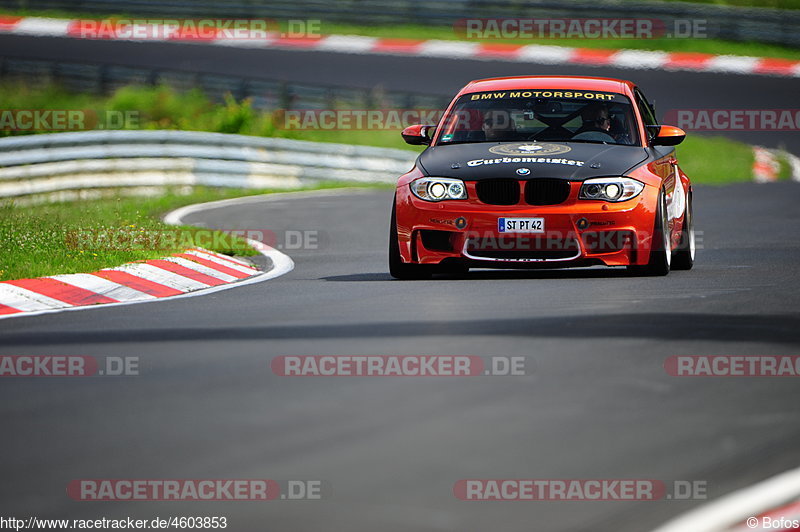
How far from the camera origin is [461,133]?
37.2ft

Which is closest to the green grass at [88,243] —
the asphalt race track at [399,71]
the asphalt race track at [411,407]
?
the asphalt race track at [411,407]

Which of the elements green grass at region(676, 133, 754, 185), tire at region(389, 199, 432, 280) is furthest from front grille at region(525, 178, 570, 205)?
green grass at region(676, 133, 754, 185)

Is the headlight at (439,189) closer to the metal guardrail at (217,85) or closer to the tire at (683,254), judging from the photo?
the tire at (683,254)

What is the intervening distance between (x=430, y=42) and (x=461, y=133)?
1918cm

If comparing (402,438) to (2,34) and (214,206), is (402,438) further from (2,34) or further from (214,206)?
(2,34)

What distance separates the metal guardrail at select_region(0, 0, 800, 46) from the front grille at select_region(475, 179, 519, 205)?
19.3 meters

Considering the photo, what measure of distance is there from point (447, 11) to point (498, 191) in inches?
833

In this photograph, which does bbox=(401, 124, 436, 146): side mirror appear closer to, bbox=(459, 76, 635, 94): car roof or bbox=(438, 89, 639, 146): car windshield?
bbox=(438, 89, 639, 146): car windshield

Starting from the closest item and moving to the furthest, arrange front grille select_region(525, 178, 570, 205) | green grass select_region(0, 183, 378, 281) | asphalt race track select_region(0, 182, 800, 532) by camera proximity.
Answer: asphalt race track select_region(0, 182, 800, 532), front grille select_region(525, 178, 570, 205), green grass select_region(0, 183, 378, 281)

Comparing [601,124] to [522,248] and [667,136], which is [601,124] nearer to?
[667,136]

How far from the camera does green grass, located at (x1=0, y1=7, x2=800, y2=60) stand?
92.6 ft

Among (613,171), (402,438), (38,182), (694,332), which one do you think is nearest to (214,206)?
(38,182)

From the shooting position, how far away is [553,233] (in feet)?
32.4

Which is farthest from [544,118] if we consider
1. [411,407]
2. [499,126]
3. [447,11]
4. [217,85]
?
[447,11]
